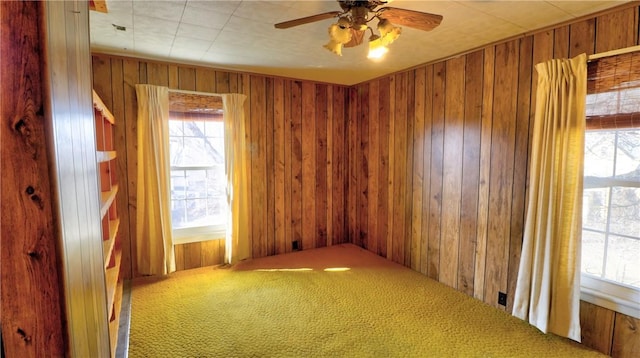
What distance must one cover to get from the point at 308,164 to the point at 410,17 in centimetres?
273

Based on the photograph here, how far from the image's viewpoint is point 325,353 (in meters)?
2.14

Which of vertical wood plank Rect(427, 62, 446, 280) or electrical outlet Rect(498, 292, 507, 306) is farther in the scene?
vertical wood plank Rect(427, 62, 446, 280)

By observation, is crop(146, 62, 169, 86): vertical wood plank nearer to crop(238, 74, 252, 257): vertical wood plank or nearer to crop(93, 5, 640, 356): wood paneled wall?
crop(93, 5, 640, 356): wood paneled wall

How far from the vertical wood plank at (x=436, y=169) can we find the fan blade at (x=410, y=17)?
152 centimetres

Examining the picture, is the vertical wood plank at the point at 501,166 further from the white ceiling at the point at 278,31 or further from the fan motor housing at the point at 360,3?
the fan motor housing at the point at 360,3

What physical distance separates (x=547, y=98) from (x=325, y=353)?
93.3 inches

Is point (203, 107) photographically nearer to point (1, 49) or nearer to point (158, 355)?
point (158, 355)

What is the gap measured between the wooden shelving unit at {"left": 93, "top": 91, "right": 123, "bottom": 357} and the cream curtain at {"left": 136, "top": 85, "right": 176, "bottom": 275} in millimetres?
234

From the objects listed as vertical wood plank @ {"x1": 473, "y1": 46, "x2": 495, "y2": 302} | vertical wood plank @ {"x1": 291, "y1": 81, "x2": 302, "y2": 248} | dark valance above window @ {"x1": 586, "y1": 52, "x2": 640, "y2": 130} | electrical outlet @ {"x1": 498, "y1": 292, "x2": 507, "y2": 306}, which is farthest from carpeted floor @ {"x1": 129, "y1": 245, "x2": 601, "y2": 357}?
dark valance above window @ {"x1": 586, "y1": 52, "x2": 640, "y2": 130}

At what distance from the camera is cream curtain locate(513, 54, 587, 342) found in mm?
A: 2129

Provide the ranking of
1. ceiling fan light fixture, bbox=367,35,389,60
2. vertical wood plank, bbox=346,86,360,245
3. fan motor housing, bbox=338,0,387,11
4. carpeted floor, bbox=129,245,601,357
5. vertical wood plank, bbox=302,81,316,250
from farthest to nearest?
vertical wood plank, bbox=346,86,360,245, vertical wood plank, bbox=302,81,316,250, carpeted floor, bbox=129,245,601,357, ceiling fan light fixture, bbox=367,35,389,60, fan motor housing, bbox=338,0,387,11

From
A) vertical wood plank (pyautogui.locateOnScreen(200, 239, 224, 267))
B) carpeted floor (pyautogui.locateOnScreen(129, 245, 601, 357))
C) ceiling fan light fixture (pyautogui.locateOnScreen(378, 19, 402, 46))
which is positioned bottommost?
carpeted floor (pyautogui.locateOnScreen(129, 245, 601, 357))

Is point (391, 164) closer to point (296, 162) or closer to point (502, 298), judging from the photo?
point (296, 162)

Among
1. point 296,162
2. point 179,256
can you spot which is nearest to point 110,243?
point 179,256
